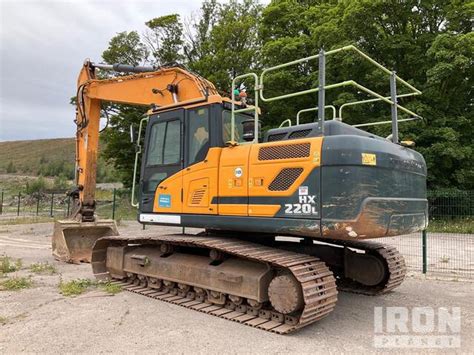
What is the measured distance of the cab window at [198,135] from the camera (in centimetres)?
647

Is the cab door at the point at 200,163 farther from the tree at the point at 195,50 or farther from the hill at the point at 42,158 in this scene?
the hill at the point at 42,158

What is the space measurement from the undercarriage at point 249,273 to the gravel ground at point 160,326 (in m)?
0.27

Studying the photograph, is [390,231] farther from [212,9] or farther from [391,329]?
[212,9]

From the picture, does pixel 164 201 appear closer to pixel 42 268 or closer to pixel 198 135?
pixel 198 135

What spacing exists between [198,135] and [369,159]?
271cm

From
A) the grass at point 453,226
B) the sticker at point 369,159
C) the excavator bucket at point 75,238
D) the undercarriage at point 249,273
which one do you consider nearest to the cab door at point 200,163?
the undercarriage at point 249,273

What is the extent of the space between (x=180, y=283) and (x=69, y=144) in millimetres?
87229

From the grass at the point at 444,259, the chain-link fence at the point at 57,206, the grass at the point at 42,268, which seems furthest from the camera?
the chain-link fence at the point at 57,206

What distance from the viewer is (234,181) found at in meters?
5.96

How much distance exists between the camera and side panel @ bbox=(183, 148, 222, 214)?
20.4ft

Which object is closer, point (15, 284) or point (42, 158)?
point (15, 284)

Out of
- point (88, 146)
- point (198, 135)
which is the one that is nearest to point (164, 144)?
point (198, 135)

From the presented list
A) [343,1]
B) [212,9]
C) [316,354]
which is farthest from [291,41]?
[316,354]

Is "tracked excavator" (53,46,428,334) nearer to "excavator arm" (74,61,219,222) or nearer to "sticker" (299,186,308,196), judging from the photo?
"sticker" (299,186,308,196)
